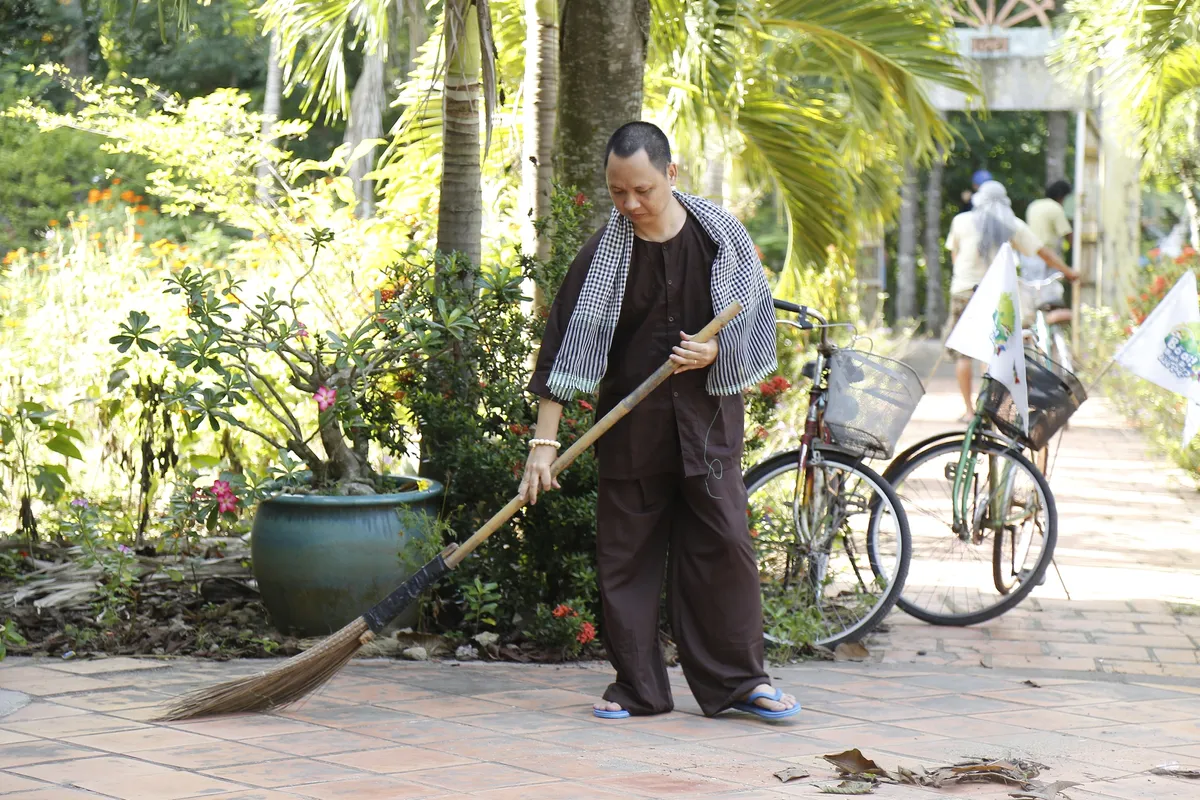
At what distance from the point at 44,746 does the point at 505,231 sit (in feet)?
17.1

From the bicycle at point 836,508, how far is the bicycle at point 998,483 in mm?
364

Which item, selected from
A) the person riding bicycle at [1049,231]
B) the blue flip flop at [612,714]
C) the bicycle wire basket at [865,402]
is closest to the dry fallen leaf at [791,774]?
the blue flip flop at [612,714]

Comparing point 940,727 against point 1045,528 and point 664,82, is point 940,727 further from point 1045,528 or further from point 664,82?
point 664,82

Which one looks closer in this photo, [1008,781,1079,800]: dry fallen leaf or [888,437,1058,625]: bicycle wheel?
[1008,781,1079,800]: dry fallen leaf

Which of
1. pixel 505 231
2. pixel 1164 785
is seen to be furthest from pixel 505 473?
pixel 505 231

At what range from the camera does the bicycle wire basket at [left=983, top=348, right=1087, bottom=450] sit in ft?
20.0

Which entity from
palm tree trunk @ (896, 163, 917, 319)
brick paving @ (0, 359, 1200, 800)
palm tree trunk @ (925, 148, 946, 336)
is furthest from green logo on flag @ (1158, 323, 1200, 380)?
palm tree trunk @ (925, 148, 946, 336)

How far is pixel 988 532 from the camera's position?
6332mm

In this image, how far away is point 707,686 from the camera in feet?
15.1

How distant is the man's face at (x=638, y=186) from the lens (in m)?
4.29

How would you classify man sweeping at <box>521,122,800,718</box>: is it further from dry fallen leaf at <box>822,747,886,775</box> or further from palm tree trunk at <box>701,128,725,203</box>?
palm tree trunk at <box>701,128,725,203</box>

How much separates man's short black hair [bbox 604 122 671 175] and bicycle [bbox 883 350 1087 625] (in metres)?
2.18

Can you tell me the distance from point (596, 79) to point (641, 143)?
1.90 m

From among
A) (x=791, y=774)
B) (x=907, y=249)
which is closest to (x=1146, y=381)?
(x=791, y=774)
